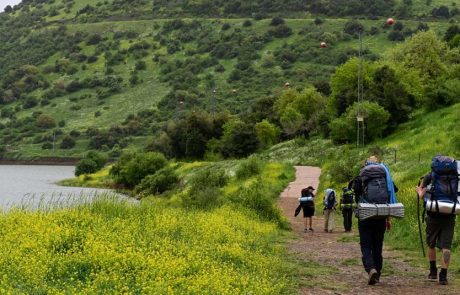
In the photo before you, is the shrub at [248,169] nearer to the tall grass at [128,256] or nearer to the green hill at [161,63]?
the tall grass at [128,256]

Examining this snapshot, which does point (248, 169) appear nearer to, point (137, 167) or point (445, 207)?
point (137, 167)

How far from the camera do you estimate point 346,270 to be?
12258 mm

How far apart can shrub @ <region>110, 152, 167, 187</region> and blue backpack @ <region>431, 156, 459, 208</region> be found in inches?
2330

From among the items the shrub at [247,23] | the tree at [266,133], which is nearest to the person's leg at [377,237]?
the tree at [266,133]

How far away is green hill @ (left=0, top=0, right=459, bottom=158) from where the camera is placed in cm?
13500

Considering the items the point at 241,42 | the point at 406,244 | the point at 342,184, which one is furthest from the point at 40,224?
the point at 241,42

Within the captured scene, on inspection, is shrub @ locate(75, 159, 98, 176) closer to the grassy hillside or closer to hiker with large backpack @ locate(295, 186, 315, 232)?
the grassy hillside

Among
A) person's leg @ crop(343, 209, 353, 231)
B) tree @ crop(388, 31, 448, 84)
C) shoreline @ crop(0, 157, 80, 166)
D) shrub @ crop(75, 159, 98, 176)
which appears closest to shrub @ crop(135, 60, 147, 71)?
shoreline @ crop(0, 157, 80, 166)

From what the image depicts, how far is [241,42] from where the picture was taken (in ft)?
521

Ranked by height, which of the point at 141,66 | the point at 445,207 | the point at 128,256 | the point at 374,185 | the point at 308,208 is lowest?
the point at 308,208

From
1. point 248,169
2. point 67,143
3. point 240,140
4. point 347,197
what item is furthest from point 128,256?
point 67,143

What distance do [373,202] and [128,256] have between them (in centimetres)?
401

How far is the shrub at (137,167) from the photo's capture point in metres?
70.6

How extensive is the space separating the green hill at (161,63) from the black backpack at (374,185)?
105179 millimetres
